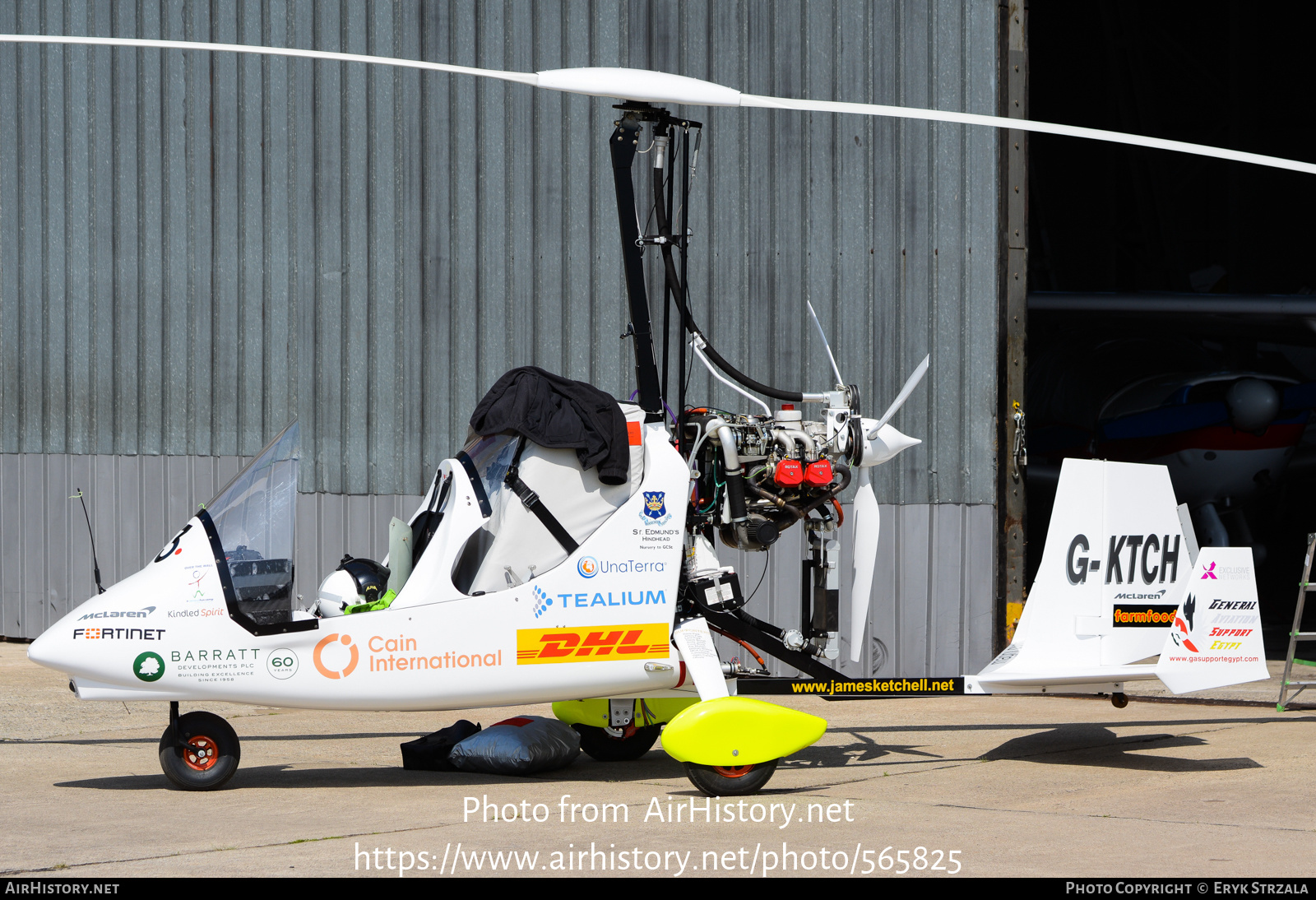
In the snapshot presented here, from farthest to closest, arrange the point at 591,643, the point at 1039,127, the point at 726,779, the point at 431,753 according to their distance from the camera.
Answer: the point at 431,753 < the point at 591,643 < the point at 726,779 < the point at 1039,127

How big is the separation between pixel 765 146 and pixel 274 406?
4.57m

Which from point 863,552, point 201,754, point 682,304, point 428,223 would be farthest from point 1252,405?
point 201,754

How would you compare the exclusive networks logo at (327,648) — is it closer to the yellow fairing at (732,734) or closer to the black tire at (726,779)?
the yellow fairing at (732,734)

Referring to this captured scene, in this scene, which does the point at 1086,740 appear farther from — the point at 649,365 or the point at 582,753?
the point at 649,365

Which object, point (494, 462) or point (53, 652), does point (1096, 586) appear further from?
point (53, 652)

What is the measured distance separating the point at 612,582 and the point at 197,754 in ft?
7.01

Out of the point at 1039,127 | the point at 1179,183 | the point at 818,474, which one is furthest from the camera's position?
the point at 1179,183

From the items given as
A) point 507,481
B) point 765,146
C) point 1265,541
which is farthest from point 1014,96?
point 1265,541

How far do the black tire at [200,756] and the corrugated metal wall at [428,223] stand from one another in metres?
4.75

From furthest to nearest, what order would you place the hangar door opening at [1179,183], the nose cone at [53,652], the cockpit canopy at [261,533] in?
the hangar door opening at [1179,183]
the cockpit canopy at [261,533]
the nose cone at [53,652]

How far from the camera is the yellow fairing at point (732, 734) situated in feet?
21.2

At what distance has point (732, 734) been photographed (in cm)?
650

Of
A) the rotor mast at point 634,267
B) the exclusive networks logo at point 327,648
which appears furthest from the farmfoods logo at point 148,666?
the rotor mast at point 634,267

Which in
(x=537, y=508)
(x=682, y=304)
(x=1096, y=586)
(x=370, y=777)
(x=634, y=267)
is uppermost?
(x=634, y=267)
